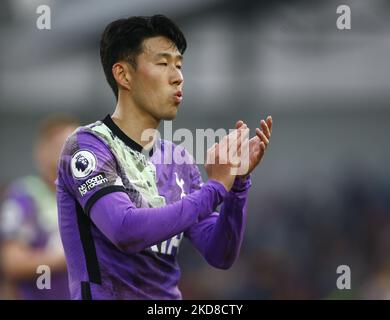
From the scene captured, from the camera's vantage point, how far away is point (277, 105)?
18578 millimetres

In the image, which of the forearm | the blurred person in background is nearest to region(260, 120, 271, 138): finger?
the forearm

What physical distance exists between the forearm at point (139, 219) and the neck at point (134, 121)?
45cm

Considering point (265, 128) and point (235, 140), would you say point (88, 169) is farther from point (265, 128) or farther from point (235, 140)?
point (265, 128)

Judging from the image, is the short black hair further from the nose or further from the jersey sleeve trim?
the jersey sleeve trim

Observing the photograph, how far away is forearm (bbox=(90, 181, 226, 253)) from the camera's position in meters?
3.69

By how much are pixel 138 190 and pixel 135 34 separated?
0.72 metres

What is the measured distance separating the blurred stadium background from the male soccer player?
5263 mm

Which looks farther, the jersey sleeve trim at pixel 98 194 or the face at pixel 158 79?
the face at pixel 158 79

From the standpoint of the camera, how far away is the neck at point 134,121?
414 cm

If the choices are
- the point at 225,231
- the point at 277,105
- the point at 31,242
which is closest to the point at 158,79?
the point at 225,231

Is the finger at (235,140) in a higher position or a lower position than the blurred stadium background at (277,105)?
lower

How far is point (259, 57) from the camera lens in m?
16.8

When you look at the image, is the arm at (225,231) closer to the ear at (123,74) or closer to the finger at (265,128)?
the finger at (265,128)

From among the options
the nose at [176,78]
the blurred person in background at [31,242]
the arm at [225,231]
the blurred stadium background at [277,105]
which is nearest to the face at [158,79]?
the nose at [176,78]
